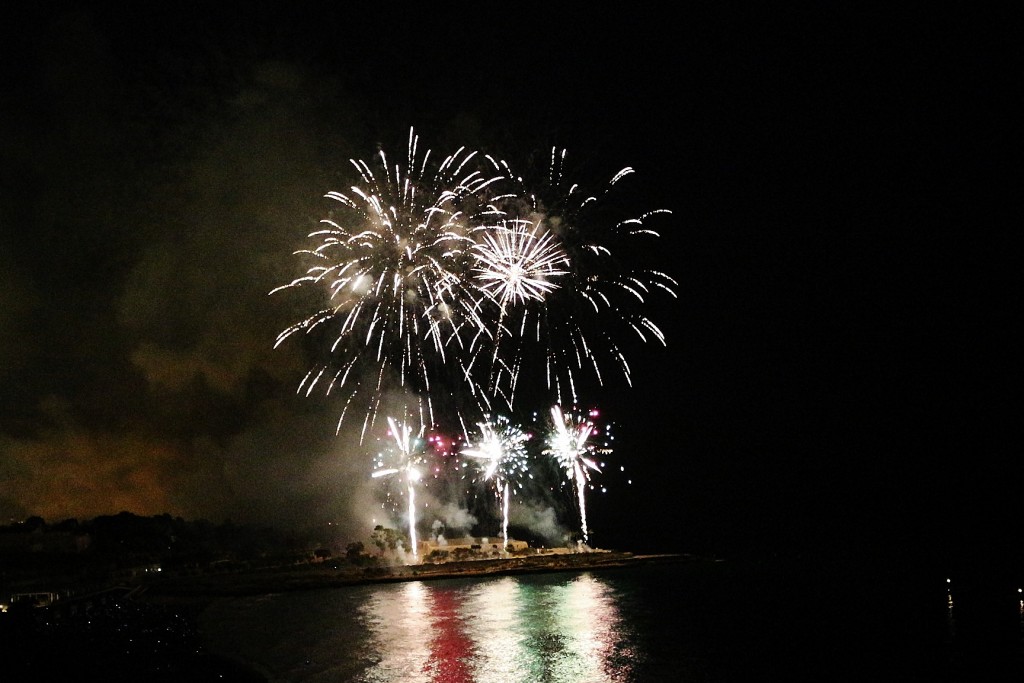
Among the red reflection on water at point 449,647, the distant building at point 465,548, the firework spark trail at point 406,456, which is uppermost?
the firework spark trail at point 406,456

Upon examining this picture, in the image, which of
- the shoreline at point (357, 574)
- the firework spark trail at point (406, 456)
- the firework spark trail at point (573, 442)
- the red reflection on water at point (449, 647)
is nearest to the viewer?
the red reflection on water at point (449, 647)

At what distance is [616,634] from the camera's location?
64.2ft

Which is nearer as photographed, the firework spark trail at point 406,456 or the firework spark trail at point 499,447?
the firework spark trail at point 406,456

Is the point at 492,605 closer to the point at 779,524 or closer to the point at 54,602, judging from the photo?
the point at 54,602

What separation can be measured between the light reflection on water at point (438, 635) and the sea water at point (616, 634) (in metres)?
0.05

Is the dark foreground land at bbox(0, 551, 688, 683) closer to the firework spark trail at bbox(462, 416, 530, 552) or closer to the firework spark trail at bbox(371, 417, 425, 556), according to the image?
the firework spark trail at bbox(371, 417, 425, 556)

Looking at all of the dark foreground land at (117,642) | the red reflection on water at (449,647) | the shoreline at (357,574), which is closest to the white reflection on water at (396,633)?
the red reflection on water at (449,647)

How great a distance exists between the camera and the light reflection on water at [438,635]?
1577 cm

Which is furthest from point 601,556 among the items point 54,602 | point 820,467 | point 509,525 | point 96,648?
point 820,467

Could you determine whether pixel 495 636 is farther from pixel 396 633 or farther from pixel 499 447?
pixel 499 447

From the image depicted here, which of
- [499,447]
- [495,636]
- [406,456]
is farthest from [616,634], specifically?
[499,447]

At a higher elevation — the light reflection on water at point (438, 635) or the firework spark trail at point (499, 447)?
the firework spark trail at point (499, 447)

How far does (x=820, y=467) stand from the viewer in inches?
3871

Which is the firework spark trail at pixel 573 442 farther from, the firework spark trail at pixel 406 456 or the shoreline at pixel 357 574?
the firework spark trail at pixel 406 456
